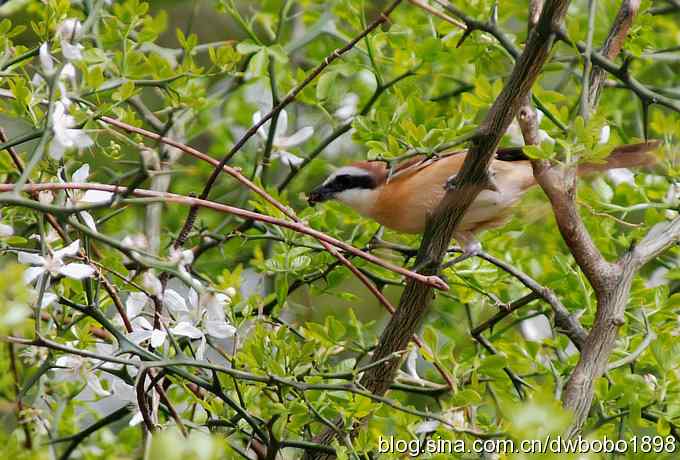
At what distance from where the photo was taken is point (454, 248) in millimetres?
2711

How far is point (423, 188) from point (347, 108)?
0.34 meters

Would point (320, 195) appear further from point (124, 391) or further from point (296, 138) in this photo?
point (124, 391)

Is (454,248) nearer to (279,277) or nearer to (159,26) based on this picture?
(279,277)

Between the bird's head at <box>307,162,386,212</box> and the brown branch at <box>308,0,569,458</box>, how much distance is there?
83 centimetres

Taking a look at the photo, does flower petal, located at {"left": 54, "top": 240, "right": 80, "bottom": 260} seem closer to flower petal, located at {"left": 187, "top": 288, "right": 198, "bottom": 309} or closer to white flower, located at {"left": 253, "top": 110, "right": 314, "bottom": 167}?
flower petal, located at {"left": 187, "top": 288, "right": 198, "bottom": 309}

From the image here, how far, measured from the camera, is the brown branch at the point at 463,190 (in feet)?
5.91

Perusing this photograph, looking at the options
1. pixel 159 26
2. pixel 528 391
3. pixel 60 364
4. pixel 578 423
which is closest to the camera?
pixel 60 364

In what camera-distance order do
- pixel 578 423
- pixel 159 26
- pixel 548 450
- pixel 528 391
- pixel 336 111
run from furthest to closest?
pixel 336 111, pixel 159 26, pixel 528 391, pixel 578 423, pixel 548 450

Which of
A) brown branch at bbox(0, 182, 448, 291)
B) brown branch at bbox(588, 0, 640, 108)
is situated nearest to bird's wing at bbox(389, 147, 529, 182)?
brown branch at bbox(588, 0, 640, 108)

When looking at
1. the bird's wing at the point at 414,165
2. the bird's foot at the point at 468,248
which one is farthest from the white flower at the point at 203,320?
the bird's wing at the point at 414,165

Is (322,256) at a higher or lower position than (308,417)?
higher

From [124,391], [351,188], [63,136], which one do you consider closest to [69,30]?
[63,136]

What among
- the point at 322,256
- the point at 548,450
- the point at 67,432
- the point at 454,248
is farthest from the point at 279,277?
the point at 548,450

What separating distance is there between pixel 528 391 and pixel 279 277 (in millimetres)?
681
